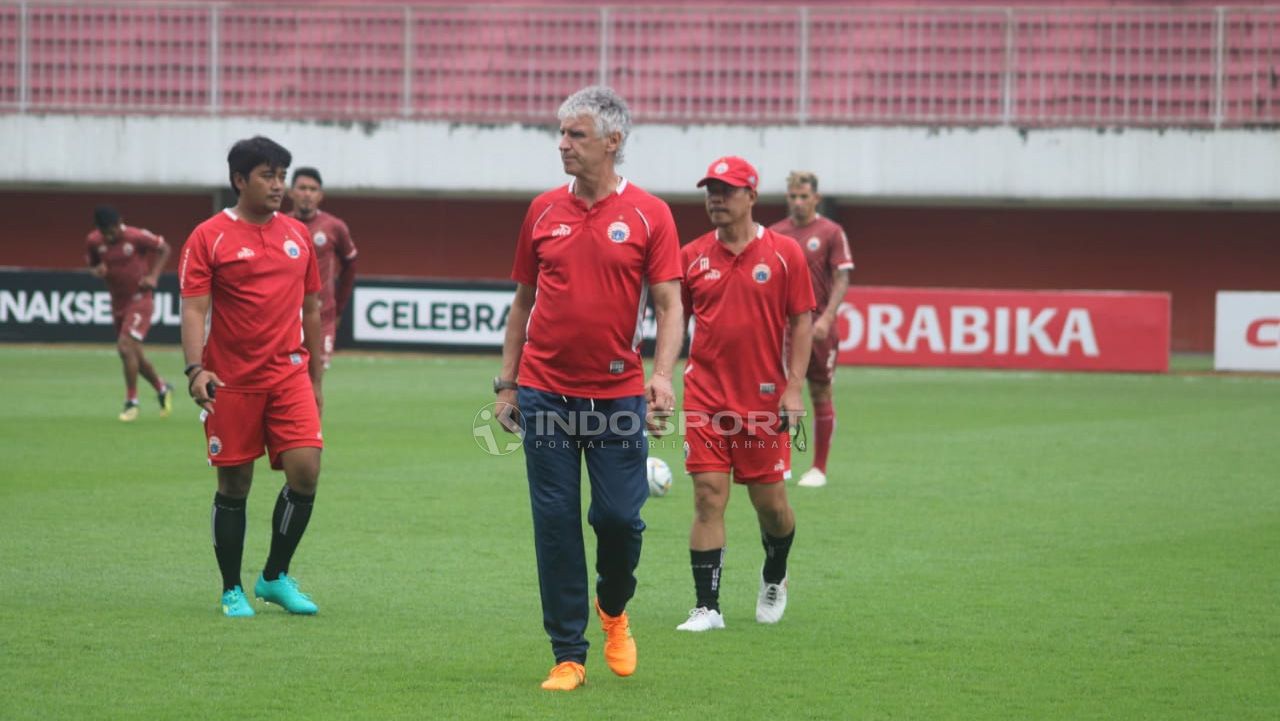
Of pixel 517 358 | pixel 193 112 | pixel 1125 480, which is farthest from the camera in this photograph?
pixel 193 112

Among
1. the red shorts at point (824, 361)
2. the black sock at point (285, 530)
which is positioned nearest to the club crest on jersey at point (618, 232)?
the black sock at point (285, 530)

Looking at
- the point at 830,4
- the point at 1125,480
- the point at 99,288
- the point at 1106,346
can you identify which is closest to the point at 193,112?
the point at 99,288

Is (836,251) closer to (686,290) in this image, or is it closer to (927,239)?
(686,290)

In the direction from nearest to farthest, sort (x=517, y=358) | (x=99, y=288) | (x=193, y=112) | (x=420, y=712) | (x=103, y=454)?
(x=420, y=712)
(x=517, y=358)
(x=103, y=454)
(x=99, y=288)
(x=193, y=112)

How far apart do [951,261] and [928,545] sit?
71.2 ft

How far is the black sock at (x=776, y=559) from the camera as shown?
312 inches

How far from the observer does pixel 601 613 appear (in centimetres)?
682

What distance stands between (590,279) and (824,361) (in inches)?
263

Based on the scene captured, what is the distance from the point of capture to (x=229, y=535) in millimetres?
7941

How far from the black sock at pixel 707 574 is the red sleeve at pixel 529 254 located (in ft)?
Result: 5.78

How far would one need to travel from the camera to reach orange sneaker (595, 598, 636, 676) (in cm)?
673

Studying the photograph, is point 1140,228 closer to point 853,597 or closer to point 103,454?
point 103,454

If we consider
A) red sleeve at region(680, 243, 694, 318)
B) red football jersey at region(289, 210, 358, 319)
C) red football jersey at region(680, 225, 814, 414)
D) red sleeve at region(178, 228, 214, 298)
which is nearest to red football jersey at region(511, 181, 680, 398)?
red football jersey at region(680, 225, 814, 414)

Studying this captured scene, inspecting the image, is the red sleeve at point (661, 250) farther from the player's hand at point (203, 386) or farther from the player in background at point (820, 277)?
the player in background at point (820, 277)
